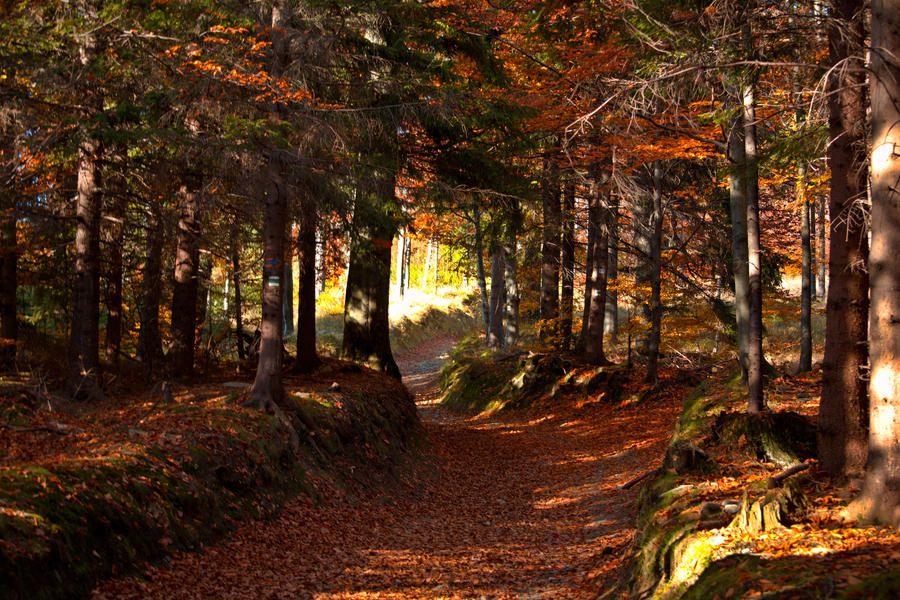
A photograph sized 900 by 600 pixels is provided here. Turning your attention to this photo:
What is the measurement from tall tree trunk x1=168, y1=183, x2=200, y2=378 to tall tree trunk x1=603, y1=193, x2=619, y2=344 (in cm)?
827

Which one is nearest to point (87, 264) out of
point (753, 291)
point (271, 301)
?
point (271, 301)

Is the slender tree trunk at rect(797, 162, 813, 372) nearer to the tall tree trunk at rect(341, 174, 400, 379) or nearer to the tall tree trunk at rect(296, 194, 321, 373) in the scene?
the tall tree trunk at rect(341, 174, 400, 379)

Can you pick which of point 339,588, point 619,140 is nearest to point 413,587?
point 339,588

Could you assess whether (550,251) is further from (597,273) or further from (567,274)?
(597,273)

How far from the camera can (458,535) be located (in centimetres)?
943

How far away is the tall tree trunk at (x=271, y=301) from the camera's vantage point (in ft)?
32.7

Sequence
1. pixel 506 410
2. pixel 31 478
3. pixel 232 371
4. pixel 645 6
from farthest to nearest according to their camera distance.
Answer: pixel 506 410
pixel 232 371
pixel 645 6
pixel 31 478

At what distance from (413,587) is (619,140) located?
802 centimetres

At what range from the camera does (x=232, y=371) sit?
15094 mm

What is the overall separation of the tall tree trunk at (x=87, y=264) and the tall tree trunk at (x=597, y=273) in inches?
410

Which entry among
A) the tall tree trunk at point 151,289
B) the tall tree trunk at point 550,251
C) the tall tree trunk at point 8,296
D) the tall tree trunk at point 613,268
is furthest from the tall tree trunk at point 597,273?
the tall tree trunk at point 8,296

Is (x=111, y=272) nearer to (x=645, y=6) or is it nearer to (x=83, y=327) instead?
(x=83, y=327)

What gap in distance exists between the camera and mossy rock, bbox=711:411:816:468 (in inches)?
294

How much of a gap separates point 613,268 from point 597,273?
7.52 feet
